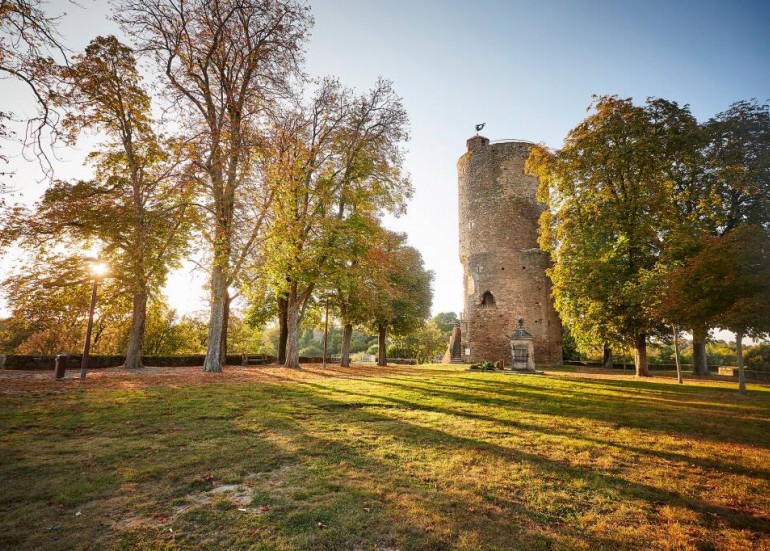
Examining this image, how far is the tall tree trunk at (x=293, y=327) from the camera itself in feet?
55.7

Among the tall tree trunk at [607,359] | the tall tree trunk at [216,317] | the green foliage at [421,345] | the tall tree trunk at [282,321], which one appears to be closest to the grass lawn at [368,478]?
the tall tree trunk at [216,317]

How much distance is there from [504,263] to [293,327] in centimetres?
1577

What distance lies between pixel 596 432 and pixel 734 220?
1839cm

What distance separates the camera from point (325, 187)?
52.8 ft

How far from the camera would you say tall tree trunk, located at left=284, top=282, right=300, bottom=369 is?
16984mm

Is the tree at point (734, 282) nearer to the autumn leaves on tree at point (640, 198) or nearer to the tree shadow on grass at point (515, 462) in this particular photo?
the autumn leaves on tree at point (640, 198)

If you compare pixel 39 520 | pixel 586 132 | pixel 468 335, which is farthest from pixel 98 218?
pixel 468 335

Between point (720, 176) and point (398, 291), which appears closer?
point (720, 176)

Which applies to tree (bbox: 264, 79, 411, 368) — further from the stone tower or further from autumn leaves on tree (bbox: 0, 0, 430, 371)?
the stone tower

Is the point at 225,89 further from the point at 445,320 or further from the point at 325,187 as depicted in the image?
the point at 445,320

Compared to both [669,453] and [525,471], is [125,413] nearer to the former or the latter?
[525,471]

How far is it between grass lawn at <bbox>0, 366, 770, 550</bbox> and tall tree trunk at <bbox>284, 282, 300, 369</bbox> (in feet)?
32.4

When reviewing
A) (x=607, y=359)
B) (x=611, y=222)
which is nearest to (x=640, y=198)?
(x=611, y=222)

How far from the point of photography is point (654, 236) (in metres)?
16.7
